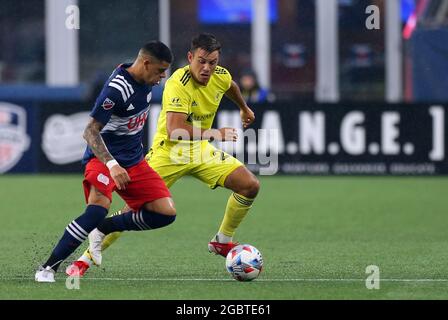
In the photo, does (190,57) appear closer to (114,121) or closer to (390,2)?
(114,121)

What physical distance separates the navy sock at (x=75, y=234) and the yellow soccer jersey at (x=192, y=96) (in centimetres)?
139

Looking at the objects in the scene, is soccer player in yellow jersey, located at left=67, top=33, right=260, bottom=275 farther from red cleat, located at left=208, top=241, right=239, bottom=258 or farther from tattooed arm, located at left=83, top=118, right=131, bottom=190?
tattooed arm, located at left=83, top=118, right=131, bottom=190

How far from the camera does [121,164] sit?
28.0ft

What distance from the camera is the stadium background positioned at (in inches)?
343

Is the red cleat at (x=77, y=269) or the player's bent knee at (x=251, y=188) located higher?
the player's bent knee at (x=251, y=188)

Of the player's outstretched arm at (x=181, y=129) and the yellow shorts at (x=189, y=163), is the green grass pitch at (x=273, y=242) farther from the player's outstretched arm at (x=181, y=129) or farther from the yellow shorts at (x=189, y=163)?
the player's outstretched arm at (x=181, y=129)

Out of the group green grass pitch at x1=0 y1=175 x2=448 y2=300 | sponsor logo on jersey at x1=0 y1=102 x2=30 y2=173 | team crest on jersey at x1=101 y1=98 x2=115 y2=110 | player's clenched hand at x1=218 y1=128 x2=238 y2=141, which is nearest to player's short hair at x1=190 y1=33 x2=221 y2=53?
player's clenched hand at x1=218 y1=128 x2=238 y2=141

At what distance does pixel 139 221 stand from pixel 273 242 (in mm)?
2786

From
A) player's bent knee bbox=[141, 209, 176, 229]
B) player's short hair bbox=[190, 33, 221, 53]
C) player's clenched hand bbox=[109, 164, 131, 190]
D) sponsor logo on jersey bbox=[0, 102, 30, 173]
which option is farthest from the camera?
sponsor logo on jersey bbox=[0, 102, 30, 173]

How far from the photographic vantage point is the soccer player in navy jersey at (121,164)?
26.5 ft

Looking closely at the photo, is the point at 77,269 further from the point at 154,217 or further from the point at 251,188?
the point at 251,188

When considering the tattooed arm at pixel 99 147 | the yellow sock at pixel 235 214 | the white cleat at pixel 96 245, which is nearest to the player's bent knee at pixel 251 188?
the yellow sock at pixel 235 214

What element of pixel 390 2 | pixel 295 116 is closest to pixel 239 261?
pixel 295 116

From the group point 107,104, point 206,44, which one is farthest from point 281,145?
point 107,104
